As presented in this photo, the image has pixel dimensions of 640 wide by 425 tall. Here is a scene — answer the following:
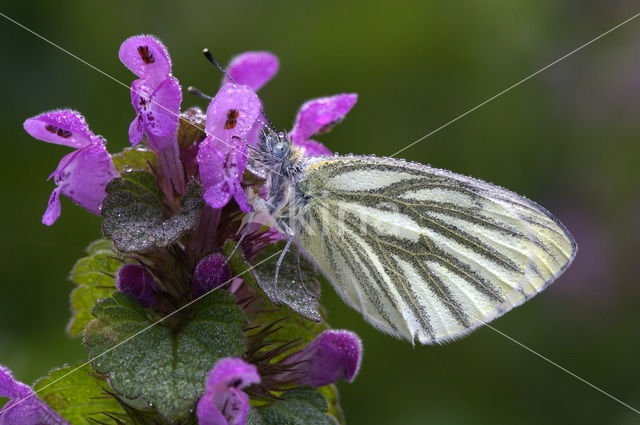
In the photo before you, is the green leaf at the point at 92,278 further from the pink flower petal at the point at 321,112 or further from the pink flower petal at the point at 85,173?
the pink flower petal at the point at 321,112

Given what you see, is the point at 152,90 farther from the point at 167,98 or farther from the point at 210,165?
the point at 210,165

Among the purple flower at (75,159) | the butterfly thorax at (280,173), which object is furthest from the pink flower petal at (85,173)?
the butterfly thorax at (280,173)

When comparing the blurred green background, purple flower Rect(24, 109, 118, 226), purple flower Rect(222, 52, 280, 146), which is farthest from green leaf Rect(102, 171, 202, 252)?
the blurred green background

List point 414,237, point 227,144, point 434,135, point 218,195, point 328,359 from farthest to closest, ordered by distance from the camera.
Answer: point 434,135
point 414,237
point 328,359
point 227,144
point 218,195

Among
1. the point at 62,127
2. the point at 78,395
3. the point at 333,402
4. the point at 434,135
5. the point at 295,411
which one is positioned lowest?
the point at 78,395

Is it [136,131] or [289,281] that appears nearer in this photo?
[136,131]

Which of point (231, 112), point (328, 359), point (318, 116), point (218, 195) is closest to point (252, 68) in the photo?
point (318, 116)
